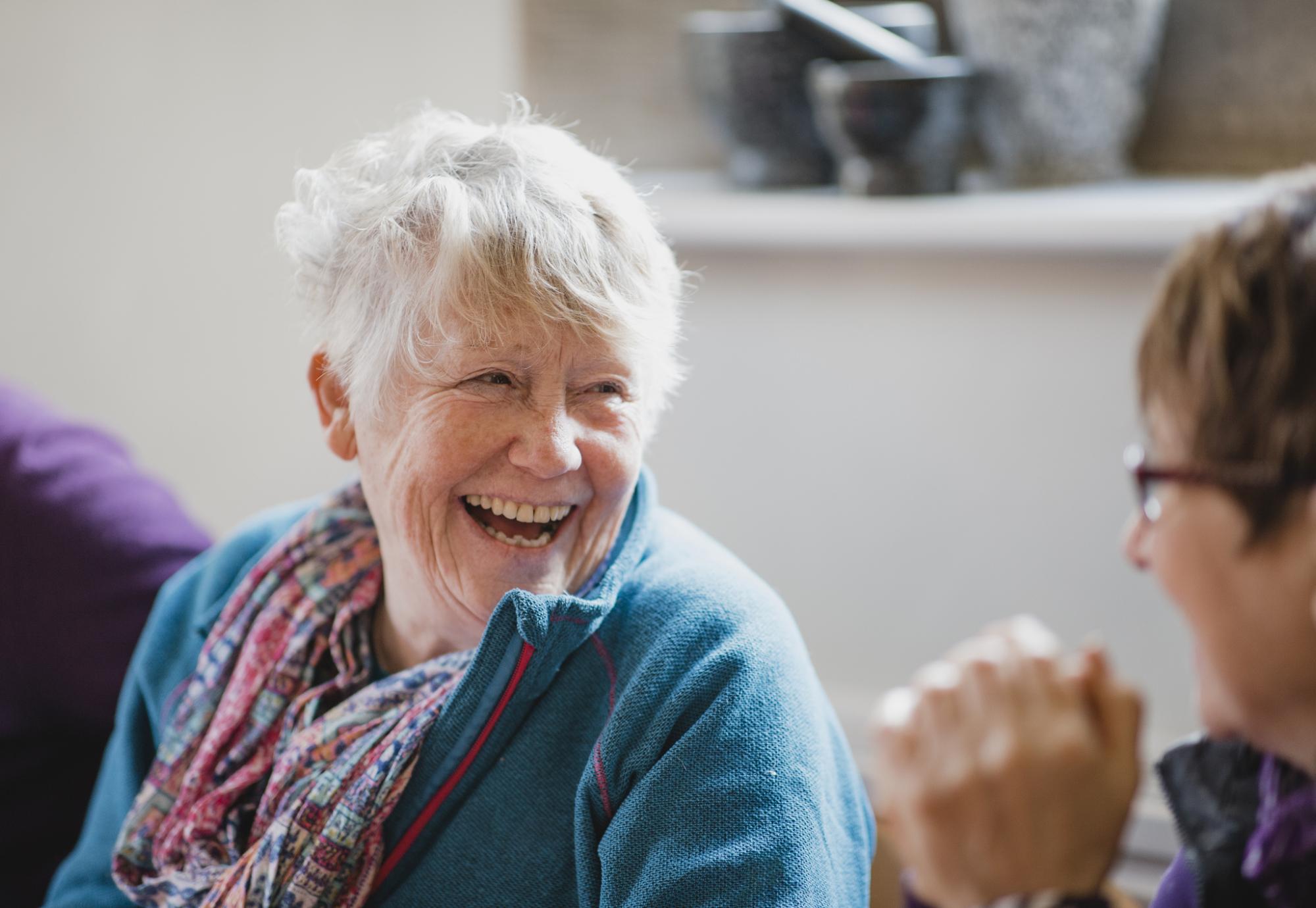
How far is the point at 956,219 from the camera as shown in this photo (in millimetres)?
1997

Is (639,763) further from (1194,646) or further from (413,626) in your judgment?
(1194,646)

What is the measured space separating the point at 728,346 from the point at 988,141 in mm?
547

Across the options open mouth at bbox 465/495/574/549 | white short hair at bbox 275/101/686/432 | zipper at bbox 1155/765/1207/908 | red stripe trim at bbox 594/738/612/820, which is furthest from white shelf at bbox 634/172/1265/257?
zipper at bbox 1155/765/1207/908

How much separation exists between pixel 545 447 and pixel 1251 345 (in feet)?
2.05

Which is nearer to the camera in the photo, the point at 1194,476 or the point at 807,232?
the point at 1194,476

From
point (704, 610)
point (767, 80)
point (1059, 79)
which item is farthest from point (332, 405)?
point (1059, 79)

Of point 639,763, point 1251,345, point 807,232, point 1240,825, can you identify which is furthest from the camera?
point 807,232

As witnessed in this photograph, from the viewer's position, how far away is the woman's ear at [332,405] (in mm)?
1336

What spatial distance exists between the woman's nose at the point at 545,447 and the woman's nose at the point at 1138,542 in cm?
52

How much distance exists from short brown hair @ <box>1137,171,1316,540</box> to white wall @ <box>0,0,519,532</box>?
1900mm

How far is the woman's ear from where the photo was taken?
4.38 ft

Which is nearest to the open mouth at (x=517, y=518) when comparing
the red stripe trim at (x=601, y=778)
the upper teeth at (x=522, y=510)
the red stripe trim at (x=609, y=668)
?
the upper teeth at (x=522, y=510)

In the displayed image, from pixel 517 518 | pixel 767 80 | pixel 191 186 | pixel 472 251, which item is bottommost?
pixel 517 518

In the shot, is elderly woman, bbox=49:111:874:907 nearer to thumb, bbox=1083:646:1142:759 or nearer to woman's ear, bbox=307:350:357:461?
woman's ear, bbox=307:350:357:461
